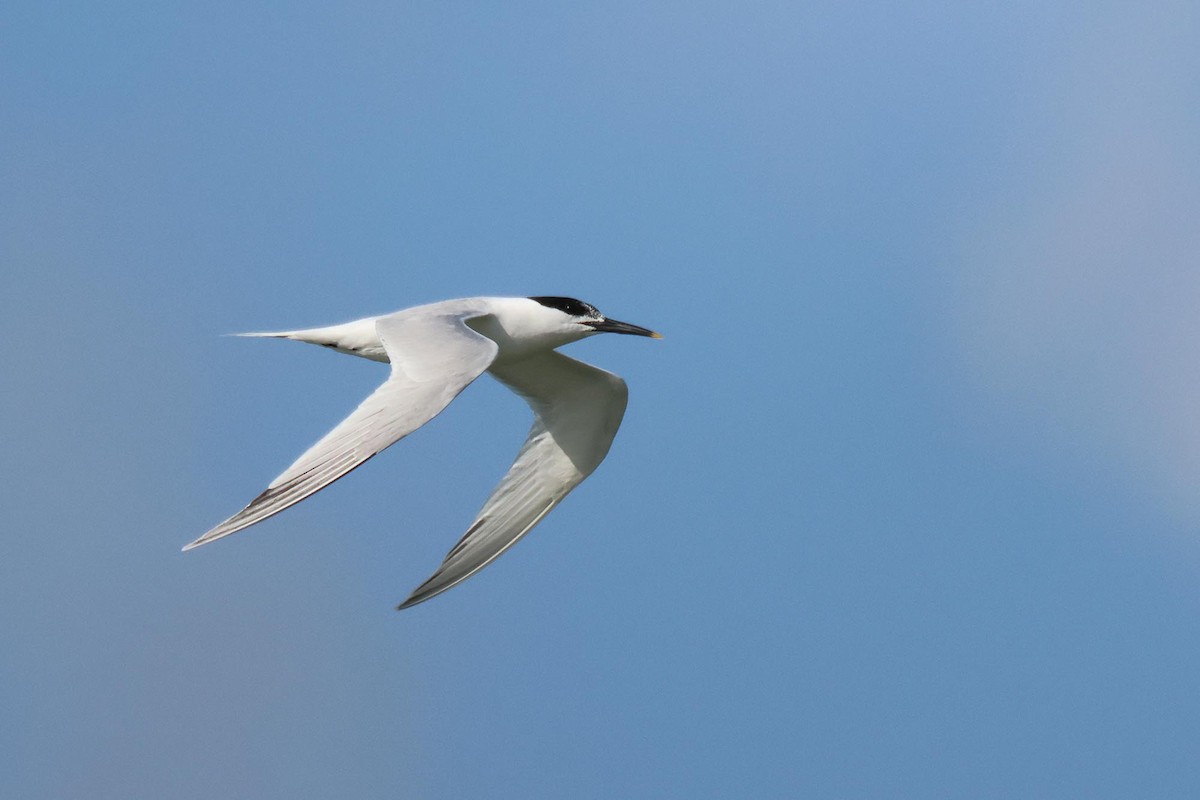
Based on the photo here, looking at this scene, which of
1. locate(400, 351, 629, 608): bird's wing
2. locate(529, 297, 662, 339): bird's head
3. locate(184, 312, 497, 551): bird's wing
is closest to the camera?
locate(184, 312, 497, 551): bird's wing

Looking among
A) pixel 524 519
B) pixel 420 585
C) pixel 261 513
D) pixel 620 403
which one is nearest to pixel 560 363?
pixel 620 403

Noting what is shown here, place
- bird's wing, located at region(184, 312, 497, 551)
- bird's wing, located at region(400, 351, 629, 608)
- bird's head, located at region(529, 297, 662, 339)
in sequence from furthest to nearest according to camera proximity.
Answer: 1. bird's wing, located at region(400, 351, 629, 608)
2. bird's head, located at region(529, 297, 662, 339)
3. bird's wing, located at region(184, 312, 497, 551)

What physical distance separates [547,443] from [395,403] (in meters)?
2.80

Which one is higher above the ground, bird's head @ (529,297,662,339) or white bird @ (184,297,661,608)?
bird's head @ (529,297,662,339)

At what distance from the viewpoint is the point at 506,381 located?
9.09m

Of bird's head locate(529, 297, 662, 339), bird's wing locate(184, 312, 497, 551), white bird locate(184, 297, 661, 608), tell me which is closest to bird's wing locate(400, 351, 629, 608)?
white bird locate(184, 297, 661, 608)

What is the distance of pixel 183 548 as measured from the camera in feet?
18.2

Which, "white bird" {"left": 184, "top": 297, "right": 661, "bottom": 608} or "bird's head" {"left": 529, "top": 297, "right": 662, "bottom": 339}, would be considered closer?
"white bird" {"left": 184, "top": 297, "right": 661, "bottom": 608}

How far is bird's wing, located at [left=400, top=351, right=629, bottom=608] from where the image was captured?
8.75 m

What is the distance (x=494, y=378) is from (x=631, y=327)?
1118 millimetres

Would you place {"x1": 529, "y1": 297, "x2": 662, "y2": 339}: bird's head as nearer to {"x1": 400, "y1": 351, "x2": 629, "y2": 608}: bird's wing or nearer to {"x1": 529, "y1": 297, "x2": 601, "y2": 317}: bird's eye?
{"x1": 529, "y1": 297, "x2": 601, "y2": 317}: bird's eye

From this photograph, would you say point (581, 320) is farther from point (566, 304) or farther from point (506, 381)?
point (506, 381)

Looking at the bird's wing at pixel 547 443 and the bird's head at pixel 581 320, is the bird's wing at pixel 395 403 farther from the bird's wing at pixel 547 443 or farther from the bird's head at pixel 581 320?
the bird's wing at pixel 547 443

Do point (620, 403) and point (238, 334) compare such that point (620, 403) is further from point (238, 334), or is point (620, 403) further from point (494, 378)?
point (238, 334)
